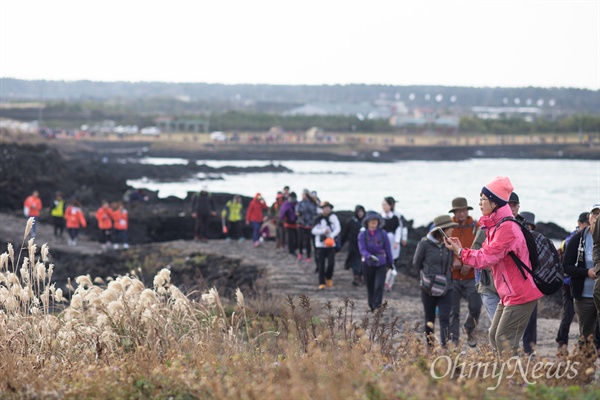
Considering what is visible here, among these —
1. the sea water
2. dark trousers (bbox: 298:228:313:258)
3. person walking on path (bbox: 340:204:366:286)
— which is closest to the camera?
person walking on path (bbox: 340:204:366:286)

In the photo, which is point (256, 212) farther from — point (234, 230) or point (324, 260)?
point (324, 260)

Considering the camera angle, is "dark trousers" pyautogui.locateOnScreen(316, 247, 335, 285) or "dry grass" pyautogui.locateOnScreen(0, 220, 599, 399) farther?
"dark trousers" pyautogui.locateOnScreen(316, 247, 335, 285)

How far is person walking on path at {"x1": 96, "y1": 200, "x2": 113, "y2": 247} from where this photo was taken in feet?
85.1

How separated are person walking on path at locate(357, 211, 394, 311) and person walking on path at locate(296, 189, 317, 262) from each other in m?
6.71

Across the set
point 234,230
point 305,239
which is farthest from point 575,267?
point 234,230

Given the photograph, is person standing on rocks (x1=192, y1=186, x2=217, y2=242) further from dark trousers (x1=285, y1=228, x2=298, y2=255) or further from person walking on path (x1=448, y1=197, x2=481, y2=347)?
person walking on path (x1=448, y1=197, x2=481, y2=347)

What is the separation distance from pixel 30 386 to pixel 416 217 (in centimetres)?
4715

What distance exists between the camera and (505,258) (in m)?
7.69

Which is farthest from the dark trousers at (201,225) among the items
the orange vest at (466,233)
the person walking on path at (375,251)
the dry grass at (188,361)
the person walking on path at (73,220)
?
the dry grass at (188,361)

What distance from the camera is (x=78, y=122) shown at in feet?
541

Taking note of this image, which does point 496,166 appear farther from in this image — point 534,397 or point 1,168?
point 534,397

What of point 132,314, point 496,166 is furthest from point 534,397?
point 496,166

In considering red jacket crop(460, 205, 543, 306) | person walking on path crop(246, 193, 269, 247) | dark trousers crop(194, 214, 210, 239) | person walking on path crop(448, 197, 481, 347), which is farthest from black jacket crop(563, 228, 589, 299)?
dark trousers crop(194, 214, 210, 239)

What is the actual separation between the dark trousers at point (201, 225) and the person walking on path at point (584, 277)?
1750 cm
